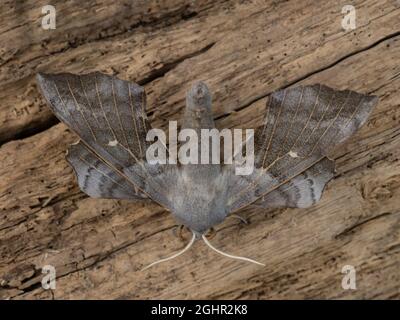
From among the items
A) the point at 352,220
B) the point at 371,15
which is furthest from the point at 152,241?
the point at 371,15

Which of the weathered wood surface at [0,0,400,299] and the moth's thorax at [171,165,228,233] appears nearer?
the moth's thorax at [171,165,228,233]

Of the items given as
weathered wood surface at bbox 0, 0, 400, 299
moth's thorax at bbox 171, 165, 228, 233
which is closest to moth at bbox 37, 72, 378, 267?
moth's thorax at bbox 171, 165, 228, 233

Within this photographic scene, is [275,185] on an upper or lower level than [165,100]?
lower

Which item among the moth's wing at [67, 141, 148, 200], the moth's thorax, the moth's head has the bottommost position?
the moth's thorax

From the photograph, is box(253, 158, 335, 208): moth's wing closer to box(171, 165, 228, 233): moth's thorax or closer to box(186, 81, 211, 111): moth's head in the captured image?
box(171, 165, 228, 233): moth's thorax

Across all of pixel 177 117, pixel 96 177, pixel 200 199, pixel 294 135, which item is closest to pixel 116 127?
pixel 96 177

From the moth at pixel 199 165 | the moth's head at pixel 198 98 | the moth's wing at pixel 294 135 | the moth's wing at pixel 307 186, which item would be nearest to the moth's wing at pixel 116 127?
the moth at pixel 199 165

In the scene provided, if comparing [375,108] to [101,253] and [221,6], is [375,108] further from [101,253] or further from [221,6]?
[101,253]

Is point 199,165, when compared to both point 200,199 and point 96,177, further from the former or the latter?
point 96,177
